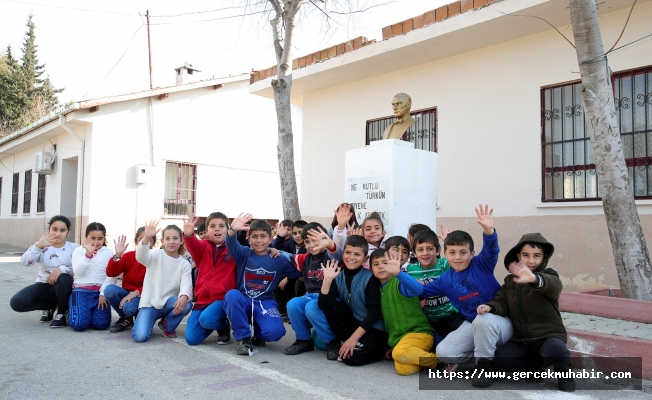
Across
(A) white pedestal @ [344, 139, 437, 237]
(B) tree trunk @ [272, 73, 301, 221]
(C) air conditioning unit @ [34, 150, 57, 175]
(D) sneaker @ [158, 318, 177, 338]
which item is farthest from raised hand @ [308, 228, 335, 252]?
(C) air conditioning unit @ [34, 150, 57, 175]

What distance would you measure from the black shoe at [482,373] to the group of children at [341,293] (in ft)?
0.06

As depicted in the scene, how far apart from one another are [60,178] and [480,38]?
43.7 ft

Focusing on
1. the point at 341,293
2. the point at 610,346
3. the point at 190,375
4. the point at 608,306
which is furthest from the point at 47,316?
the point at 608,306

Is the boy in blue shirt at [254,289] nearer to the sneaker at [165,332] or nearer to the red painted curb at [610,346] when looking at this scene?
the sneaker at [165,332]

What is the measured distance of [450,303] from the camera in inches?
172

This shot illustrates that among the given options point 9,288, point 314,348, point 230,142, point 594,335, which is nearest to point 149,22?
point 230,142

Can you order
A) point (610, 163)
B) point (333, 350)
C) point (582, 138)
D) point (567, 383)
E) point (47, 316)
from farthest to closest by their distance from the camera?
1. point (582, 138)
2. point (47, 316)
3. point (610, 163)
4. point (333, 350)
5. point (567, 383)

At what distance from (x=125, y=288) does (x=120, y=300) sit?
5.5 inches

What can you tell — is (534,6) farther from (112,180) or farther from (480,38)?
(112,180)

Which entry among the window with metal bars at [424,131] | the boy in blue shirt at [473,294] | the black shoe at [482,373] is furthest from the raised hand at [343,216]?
the window with metal bars at [424,131]

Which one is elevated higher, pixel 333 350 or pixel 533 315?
pixel 533 315

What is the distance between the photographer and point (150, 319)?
16.9ft

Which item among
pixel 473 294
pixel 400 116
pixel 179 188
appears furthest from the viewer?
pixel 179 188

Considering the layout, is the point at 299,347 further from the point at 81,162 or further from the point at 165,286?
the point at 81,162
